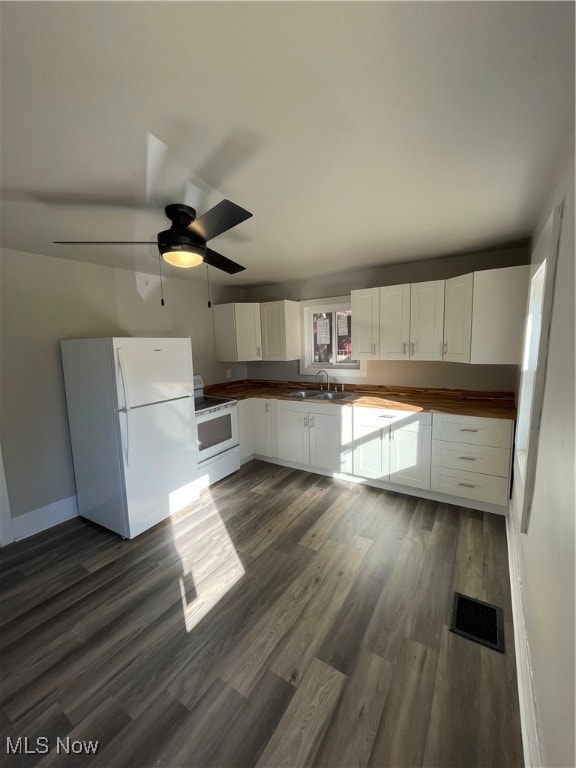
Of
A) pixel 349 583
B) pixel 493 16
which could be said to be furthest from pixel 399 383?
pixel 493 16

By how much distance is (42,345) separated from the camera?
263 centimetres

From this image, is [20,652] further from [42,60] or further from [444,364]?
[444,364]

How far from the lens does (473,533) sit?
2426 millimetres

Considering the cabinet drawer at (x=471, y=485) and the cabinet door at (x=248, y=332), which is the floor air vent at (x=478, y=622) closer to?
the cabinet drawer at (x=471, y=485)

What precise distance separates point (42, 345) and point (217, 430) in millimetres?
1769

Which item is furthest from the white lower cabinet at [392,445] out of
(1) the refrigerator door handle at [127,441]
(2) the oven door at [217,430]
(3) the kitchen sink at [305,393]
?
(1) the refrigerator door handle at [127,441]

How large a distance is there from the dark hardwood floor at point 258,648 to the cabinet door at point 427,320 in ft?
5.13

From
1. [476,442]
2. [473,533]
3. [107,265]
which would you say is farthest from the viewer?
[107,265]

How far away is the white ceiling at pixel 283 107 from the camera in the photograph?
81 centimetres

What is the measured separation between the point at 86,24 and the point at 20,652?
105 inches

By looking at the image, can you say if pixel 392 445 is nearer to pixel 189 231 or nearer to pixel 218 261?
pixel 218 261

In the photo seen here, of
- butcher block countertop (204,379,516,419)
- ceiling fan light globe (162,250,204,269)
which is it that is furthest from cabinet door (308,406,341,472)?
ceiling fan light globe (162,250,204,269)

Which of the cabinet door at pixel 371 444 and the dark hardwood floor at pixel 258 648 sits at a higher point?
the cabinet door at pixel 371 444

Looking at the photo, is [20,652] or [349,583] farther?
[349,583]
